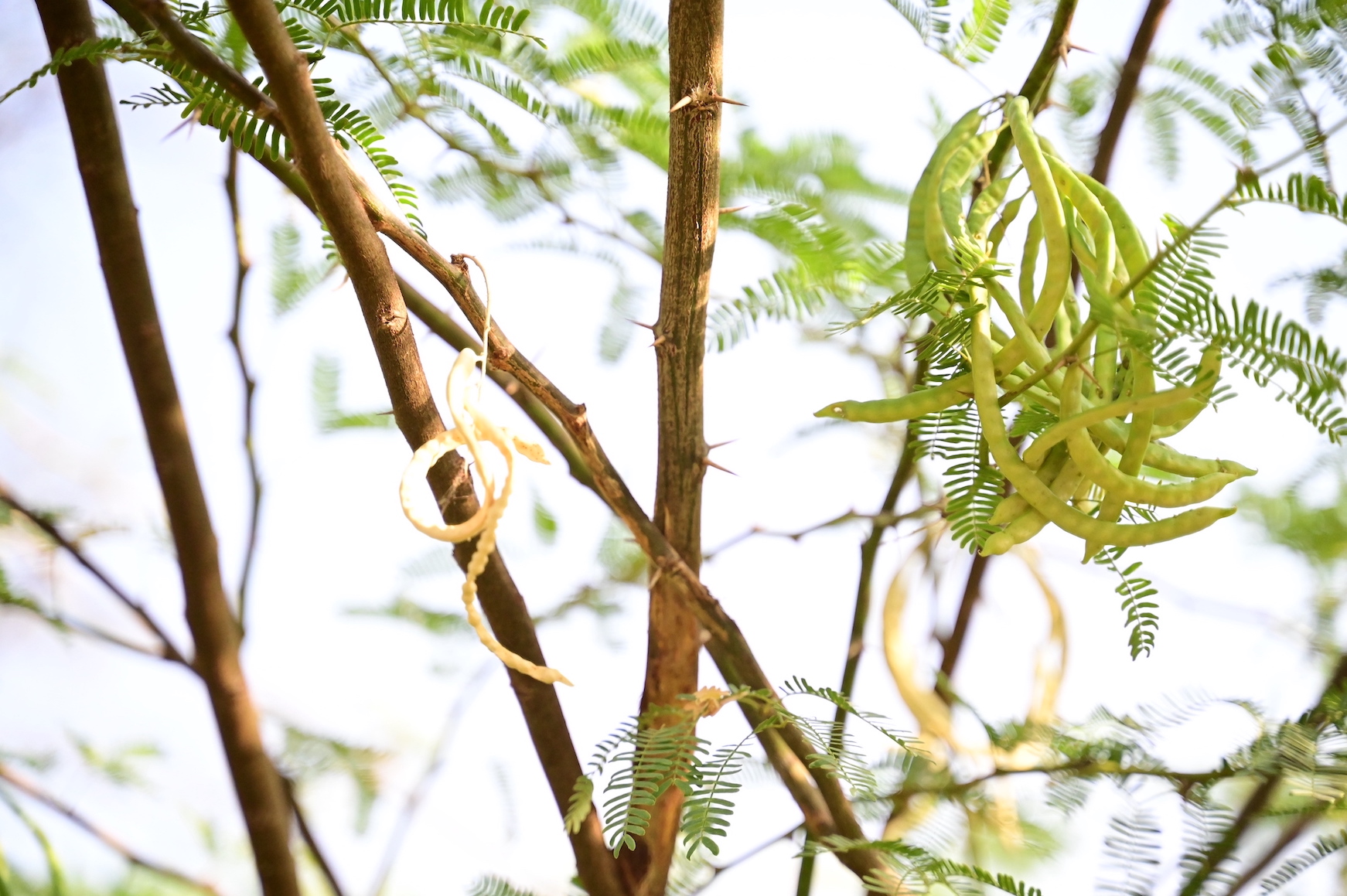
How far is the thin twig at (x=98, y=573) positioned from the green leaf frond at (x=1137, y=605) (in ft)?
1.97

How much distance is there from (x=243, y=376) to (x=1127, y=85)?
628mm

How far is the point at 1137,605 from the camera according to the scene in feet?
1.40

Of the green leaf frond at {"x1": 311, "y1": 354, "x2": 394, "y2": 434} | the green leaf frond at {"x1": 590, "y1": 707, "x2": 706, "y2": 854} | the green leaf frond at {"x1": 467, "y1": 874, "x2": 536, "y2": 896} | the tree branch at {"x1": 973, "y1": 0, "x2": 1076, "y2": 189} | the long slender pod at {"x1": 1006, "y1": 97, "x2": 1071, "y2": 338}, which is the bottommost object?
the green leaf frond at {"x1": 467, "y1": 874, "x2": 536, "y2": 896}

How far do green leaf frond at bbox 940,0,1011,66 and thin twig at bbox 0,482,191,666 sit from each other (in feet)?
2.08

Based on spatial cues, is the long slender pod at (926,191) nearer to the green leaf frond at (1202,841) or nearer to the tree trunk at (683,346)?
the tree trunk at (683,346)

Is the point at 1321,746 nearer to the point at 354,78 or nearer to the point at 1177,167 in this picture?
the point at 1177,167

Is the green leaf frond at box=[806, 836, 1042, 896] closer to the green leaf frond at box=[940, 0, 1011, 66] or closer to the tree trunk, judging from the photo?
the tree trunk

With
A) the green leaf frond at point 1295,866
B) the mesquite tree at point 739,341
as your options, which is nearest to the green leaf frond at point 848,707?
the mesquite tree at point 739,341

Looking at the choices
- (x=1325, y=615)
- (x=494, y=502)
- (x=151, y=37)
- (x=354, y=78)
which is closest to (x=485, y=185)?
(x=354, y=78)

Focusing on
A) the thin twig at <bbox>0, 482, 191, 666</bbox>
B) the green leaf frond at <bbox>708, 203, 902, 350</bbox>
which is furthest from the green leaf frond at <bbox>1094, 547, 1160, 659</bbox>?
the thin twig at <bbox>0, 482, 191, 666</bbox>

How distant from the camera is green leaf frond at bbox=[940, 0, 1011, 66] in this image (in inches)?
19.8

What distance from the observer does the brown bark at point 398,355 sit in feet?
1.13

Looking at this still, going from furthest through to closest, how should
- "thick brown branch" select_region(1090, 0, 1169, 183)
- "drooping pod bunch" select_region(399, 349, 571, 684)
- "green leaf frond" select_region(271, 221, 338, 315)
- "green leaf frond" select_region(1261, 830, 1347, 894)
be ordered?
"green leaf frond" select_region(271, 221, 338, 315) → "thick brown branch" select_region(1090, 0, 1169, 183) → "green leaf frond" select_region(1261, 830, 1347, 894) → "drooping pod bunch" select_region(399, 349, 571, 684)

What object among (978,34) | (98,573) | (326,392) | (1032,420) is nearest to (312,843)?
(98,573)
